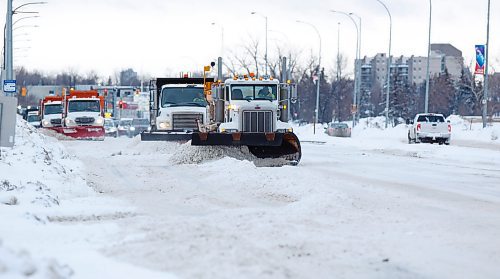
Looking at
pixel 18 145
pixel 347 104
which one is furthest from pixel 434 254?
pixel 347 104

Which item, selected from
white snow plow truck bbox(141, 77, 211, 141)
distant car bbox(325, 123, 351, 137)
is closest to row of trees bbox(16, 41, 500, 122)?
distant car bbox(325, 123, 351, 137)

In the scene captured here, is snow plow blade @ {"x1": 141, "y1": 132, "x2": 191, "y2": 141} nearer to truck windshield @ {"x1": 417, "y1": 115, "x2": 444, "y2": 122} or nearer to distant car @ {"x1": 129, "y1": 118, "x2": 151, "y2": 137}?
truck windshield @ {"x1": 417, "y1": 115, "x2": 444, "y2": 122}

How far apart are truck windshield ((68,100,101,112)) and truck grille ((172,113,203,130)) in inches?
707

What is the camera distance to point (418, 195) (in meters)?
14.3

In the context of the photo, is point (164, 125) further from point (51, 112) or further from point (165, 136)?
point (51, 112)

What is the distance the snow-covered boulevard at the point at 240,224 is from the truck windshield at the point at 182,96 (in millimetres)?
10127

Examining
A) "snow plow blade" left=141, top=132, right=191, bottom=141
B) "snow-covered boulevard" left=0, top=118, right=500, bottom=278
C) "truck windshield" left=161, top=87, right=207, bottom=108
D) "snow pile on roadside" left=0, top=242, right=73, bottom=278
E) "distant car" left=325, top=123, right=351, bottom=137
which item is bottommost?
"distant car" left=325, top=123, right=351, bottom=137

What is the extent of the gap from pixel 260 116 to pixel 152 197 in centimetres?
993

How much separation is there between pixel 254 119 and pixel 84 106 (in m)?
24.3

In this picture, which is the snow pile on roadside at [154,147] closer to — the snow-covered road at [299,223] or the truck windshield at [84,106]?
the snow-covered road at [299,223]

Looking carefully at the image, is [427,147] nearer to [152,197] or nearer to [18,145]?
[18,145]

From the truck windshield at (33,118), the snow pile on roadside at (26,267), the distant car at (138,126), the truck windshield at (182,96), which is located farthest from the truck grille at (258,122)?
the truck windshield at (33,118)

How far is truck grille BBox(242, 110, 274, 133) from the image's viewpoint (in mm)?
22844

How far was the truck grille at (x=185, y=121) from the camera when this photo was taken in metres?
28.2
